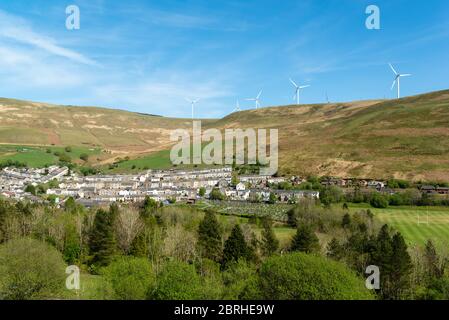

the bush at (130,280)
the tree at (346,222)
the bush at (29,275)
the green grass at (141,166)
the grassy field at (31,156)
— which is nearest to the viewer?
the bush at (130,280)

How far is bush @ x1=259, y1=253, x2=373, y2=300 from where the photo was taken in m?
28.9

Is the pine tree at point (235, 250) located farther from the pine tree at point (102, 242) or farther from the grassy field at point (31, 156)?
the grassy field at point (31, 156)

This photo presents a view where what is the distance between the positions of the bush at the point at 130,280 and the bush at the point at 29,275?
4800 mm

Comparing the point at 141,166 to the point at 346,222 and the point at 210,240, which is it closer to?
the point at 346,222

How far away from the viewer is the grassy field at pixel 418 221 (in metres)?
62.8

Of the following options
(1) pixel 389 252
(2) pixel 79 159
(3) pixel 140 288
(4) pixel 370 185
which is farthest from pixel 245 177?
(3) pixel 140 288

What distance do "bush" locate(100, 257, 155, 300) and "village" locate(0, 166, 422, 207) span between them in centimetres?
6894

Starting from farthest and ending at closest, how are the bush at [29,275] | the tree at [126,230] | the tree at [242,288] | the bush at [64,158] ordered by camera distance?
the bush at [64,158] < the tree at [126,230] < the bush at [29,275] < the tree at [242,288]

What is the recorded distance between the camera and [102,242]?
53594mm

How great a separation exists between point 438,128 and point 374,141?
76.2ft

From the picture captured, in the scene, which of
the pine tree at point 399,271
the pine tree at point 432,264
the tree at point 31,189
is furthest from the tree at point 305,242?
the tree at point 31,189

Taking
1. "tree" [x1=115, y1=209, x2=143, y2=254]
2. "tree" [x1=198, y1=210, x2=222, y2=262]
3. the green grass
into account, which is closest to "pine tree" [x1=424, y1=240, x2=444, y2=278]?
"tree" [x1=198, y1=210, x2=222, y2=262]

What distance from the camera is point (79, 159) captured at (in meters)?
198

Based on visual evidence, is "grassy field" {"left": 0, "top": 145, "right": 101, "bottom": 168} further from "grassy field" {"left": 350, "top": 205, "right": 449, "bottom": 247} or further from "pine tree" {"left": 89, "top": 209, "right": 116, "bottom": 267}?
"grassy field" {"left": 350, "top": 205, "right": 449, "bottom": 247}
